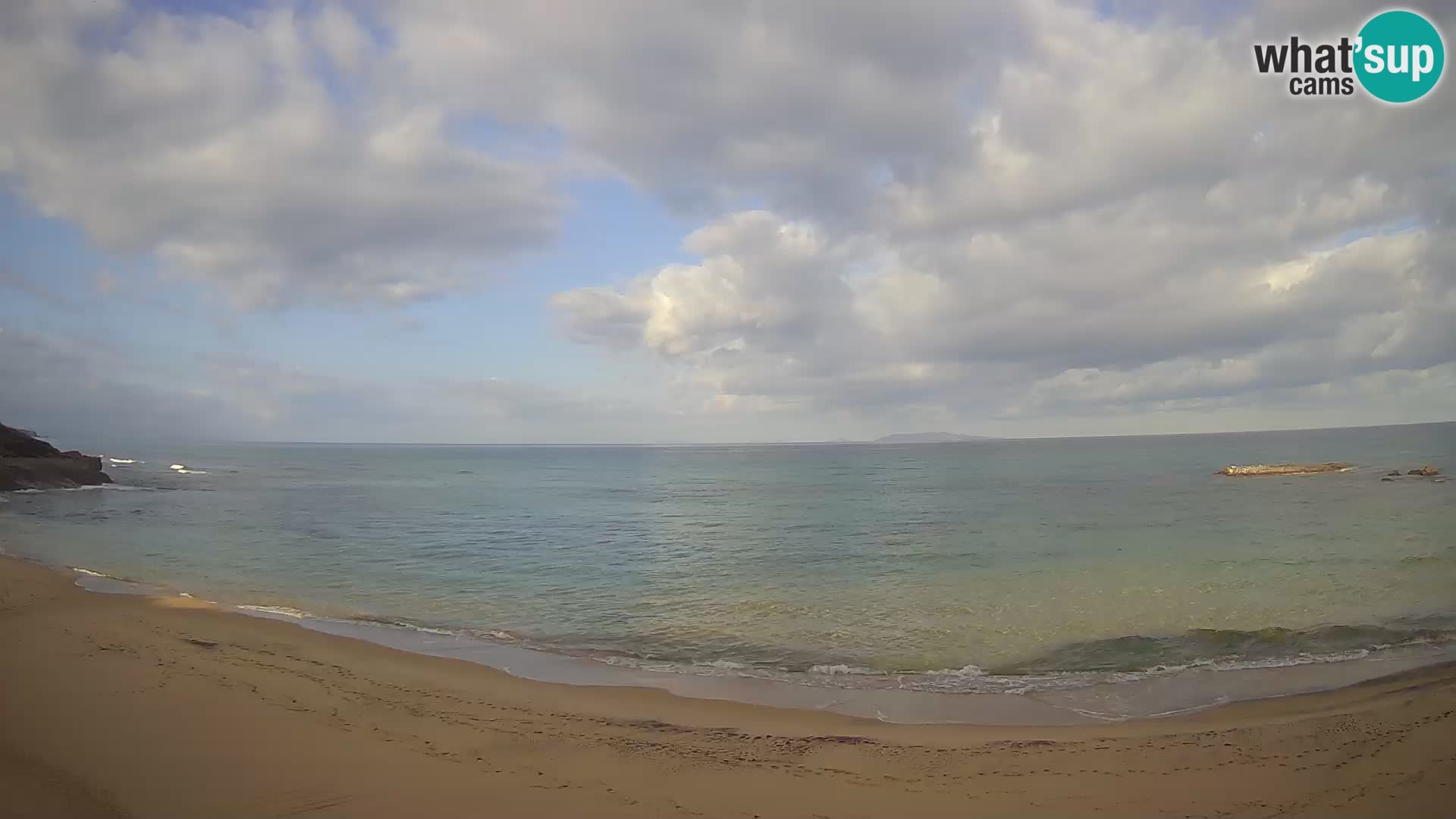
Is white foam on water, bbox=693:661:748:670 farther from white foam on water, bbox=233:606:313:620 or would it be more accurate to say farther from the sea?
white foam on water, bbox=233:606:313:620

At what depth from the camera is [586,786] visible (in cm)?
782

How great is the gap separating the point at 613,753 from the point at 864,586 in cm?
1366

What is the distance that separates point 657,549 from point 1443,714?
81.3 ft

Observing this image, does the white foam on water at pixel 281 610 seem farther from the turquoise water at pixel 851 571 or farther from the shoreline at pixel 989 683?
the shoreline at pixel 989 683

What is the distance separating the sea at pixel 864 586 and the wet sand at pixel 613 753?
129 centimetres

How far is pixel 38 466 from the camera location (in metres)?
50.6

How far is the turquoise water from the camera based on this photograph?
14414mm

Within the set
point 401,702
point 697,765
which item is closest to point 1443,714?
point 697,765

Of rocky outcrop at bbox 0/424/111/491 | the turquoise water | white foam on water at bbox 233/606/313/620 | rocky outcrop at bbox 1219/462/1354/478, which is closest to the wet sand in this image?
the turquoise water

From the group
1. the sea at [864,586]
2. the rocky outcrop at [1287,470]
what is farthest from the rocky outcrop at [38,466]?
the rocky outcrop at [1287,470]

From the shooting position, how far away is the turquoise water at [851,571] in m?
14.4

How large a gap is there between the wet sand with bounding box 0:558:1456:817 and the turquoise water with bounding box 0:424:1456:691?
281cm

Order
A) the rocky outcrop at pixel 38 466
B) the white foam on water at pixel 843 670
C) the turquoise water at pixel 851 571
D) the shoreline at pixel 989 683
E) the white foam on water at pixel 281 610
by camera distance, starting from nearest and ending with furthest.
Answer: the shoreline at pixel 989 683
the white foam on water at pixel 843 670
the turquoise water at pixel 851 571
the white foam on water at pixel 281 610
the rocky outcrop at pixel 38 466

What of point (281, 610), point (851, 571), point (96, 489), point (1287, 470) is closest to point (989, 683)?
point (851, 571)
